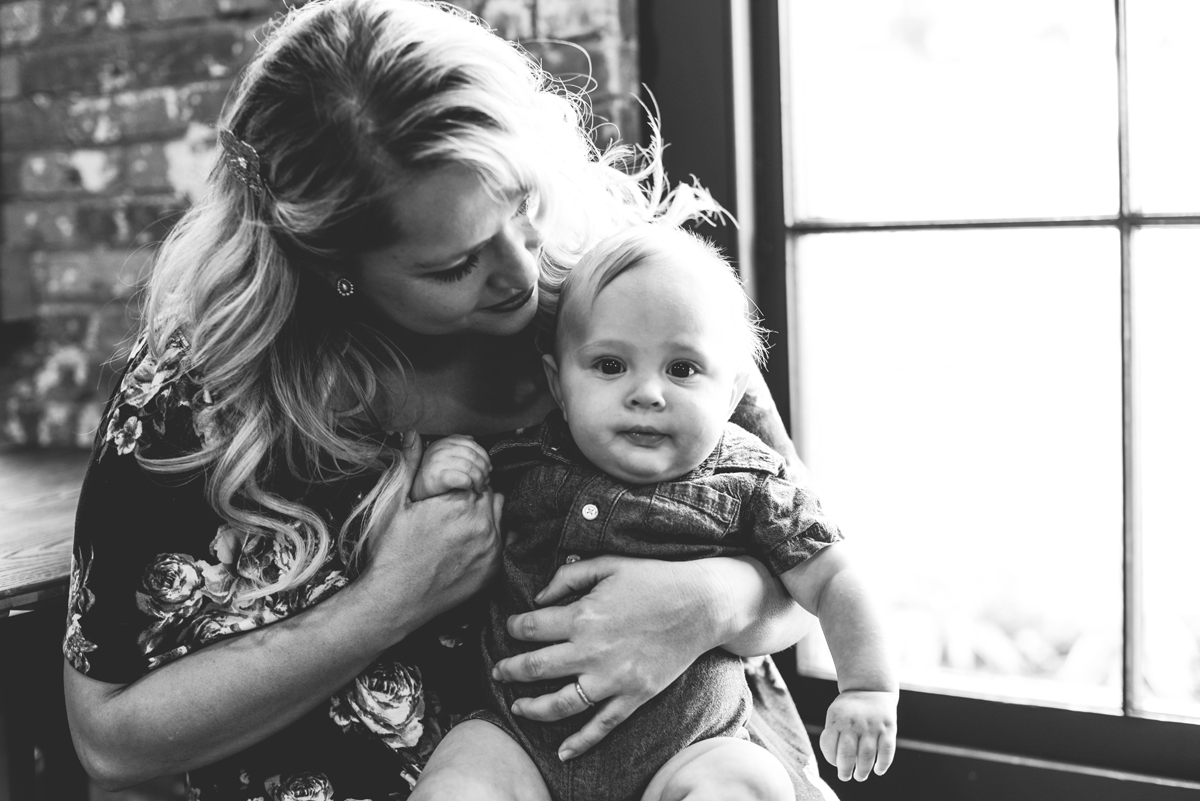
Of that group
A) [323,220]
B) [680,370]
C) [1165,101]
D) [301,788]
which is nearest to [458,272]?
[323,220]

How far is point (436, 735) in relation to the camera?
123 cm

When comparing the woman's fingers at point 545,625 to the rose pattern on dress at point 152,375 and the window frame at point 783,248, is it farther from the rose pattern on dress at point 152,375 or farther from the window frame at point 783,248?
the window frame at point 783,248

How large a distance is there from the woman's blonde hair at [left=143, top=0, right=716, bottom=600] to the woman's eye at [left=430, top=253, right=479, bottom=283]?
0.07m

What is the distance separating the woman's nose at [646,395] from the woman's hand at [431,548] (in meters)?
0.23

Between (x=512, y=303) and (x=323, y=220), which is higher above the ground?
(x=323, y=220)

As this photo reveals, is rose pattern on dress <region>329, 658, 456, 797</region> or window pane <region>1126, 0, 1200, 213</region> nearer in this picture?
rose pattern on dress <region>329, 658, 456, 797</region>

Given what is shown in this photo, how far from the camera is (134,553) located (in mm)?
1159

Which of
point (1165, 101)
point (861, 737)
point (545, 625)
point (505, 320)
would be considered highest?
point (1165, 101)

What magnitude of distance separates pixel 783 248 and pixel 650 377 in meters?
0.73

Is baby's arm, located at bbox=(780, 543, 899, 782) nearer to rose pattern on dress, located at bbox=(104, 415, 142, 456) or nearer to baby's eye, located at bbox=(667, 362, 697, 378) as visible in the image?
baby's eye, located at bbox=(667, 362, 697, 378)

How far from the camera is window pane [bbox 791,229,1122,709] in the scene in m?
1.63

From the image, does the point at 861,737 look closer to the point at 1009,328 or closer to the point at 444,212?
the point at 444,212

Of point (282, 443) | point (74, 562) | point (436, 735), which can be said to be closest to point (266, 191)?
point (282, 443)

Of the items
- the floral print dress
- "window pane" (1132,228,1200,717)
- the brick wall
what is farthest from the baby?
the brick wall
